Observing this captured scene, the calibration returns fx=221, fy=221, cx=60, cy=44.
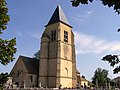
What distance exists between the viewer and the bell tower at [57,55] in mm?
52469

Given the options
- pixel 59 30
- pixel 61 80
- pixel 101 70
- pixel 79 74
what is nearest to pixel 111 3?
pixel 61 80

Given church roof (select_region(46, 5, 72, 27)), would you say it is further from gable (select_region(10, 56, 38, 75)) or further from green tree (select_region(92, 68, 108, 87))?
green tree (select_region(92, 68, 108, 87))

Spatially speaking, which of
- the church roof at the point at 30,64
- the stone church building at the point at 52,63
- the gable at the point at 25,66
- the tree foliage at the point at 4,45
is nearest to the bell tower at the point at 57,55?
the stone church building at the point at 52,63

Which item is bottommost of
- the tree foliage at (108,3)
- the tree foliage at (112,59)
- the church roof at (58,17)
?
the tree foliage at (112,59)

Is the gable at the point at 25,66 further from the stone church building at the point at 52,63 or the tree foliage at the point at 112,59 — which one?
the tree foliage at the point at 112,59

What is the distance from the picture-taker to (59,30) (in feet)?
182

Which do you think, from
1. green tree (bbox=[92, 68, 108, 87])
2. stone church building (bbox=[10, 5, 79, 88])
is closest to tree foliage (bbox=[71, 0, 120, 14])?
stone church building (bbox=[10, 5, 79, 88])

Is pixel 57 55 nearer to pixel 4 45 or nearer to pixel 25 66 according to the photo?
pixel 25 66

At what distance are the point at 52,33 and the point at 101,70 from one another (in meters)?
52.6

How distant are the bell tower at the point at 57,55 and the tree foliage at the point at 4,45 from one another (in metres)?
42.0

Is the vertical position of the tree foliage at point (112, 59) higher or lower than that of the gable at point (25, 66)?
lower

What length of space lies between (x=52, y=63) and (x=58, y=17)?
12647 mm

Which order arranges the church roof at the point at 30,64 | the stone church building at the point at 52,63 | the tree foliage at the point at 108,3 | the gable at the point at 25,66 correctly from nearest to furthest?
the tree foliage at the point at 108,3 → the stone church building at the point at 52,63 → the gable at the point at 25,66 → the church roof at the point at 30,64

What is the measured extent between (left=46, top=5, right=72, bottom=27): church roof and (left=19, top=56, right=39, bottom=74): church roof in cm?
1120
